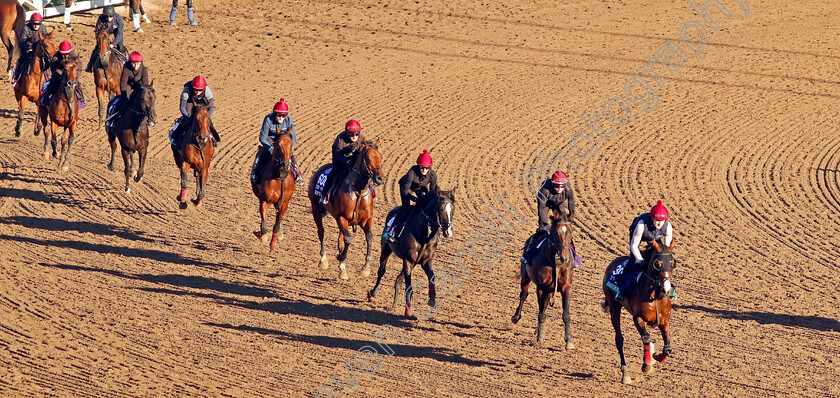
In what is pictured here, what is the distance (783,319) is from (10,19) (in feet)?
70.7

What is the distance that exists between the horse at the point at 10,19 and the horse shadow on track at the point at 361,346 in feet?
49.1

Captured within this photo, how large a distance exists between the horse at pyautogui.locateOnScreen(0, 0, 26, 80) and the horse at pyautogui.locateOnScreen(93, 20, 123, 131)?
4292 millimetres

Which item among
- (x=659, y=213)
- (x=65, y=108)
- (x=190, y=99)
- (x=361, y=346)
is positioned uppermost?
(x=190, y=99)

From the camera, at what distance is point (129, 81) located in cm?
1934

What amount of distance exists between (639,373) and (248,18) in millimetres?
21657

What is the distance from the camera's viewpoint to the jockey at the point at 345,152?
15844 mm

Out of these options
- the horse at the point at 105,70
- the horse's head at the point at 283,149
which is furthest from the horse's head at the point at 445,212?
the horse at the point at 105,70

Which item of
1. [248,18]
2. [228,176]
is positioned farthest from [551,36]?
[228,176]

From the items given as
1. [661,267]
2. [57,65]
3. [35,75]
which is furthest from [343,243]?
[35,75]

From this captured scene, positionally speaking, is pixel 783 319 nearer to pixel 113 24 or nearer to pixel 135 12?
Result: pixel 113 24

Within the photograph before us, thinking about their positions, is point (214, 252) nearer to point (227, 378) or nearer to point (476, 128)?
point (227, 378)

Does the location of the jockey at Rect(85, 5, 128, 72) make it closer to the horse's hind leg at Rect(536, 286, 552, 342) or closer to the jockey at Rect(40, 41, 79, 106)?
the jockey at Rect(40, 41, 79, 106)

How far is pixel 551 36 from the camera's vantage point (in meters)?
30.7

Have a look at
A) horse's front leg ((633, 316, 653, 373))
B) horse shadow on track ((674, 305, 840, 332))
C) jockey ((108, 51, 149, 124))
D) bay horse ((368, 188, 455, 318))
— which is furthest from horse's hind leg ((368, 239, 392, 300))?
jockey ((108, 51, 149, 124))
